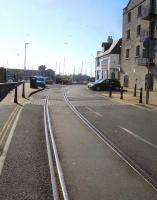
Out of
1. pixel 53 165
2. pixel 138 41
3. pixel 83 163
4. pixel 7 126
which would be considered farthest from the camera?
pixel 138 41

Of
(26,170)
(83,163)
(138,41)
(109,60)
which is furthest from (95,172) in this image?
(109,60)

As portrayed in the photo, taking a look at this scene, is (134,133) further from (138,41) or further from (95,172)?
(138,41)

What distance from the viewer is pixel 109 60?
3511 inches

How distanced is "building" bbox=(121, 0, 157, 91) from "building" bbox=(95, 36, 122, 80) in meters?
16.1

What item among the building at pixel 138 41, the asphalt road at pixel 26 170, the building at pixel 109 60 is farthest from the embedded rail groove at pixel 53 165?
the building at pixel 109 60

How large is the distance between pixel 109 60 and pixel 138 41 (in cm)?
A: 2905

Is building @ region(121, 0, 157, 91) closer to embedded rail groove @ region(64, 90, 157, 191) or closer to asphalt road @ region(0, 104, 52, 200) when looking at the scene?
embedded rail groove @ region(64, 90, 157, 191)

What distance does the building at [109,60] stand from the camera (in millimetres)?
87375

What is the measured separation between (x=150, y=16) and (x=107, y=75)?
118ft

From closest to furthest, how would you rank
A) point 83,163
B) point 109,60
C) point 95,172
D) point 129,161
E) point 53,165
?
point 95,172 → point 53,165 → point 83,163 → point 129,161 → point 109,60

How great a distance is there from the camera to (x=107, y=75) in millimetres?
90125

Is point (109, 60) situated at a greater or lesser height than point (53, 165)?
greater

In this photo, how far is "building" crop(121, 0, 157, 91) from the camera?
2138 inches

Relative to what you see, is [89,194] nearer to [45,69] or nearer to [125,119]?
Result: [125,119]
